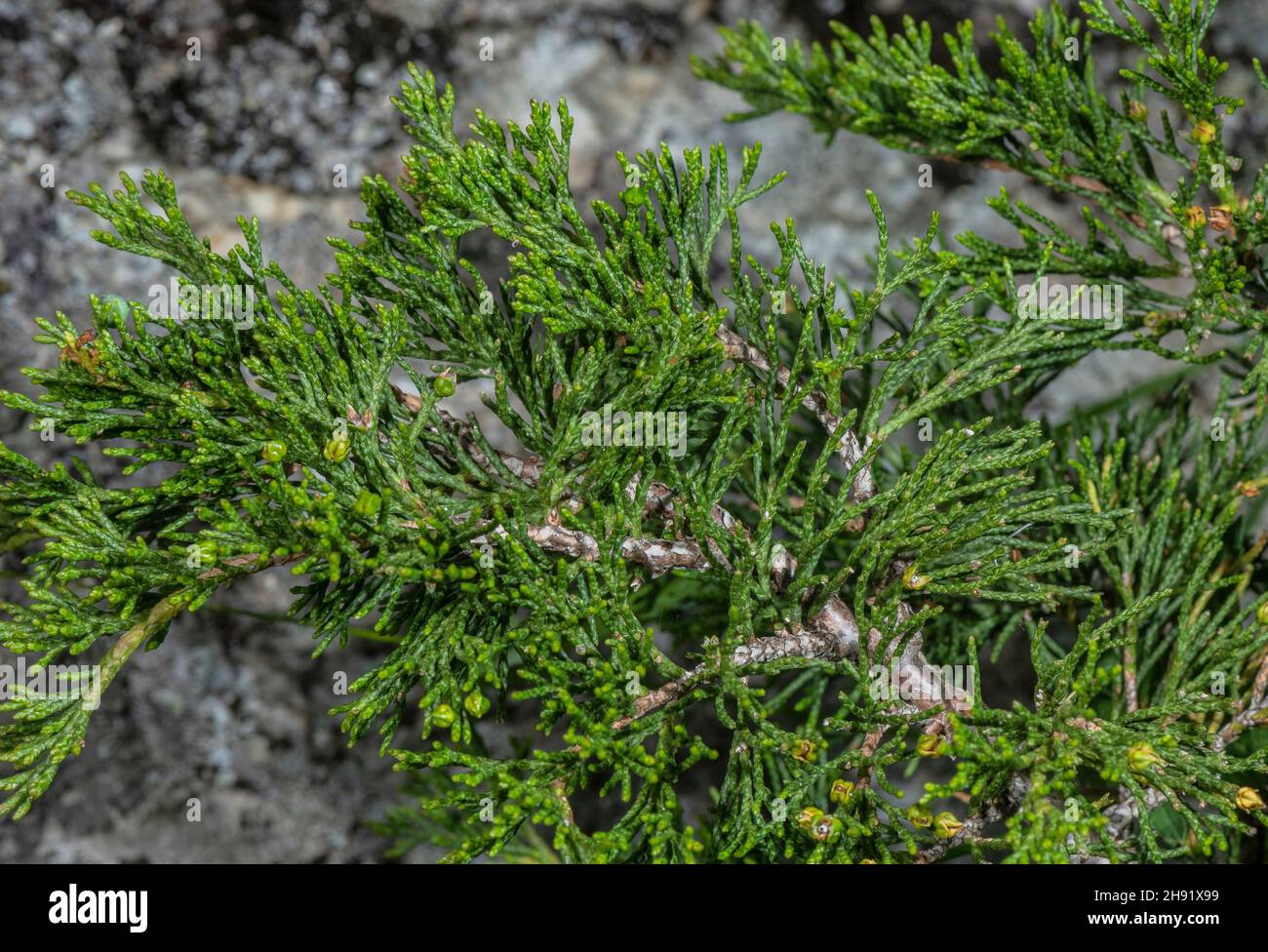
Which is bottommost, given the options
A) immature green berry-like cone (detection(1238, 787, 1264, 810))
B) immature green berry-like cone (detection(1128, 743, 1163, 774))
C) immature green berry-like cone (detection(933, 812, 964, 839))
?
immature green berry-like cone (detection(933, 812, 964, 839))

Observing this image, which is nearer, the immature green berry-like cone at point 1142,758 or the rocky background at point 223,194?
the immature green berry-like cone at point 1142,758

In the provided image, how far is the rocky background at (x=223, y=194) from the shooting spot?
2490 millimetres

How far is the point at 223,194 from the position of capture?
8.54 feet

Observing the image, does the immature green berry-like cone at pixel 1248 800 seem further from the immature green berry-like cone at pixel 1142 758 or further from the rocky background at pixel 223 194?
the rocky background at pixel 223 194

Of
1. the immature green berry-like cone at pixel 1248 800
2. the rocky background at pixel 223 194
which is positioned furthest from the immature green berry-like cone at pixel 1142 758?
the rocky background at pixel 223 194

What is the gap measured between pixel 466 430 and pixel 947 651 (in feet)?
3.08

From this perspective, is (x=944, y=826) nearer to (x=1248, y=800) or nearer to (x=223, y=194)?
(x=1248, y=800)

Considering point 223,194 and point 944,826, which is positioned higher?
point 223,194

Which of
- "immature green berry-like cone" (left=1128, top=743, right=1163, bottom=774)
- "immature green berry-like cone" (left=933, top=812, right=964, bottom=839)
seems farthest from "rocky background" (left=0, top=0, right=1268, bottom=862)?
"immature green berry-like cone" (left=1128, top=743, right=1163, bottom=774)

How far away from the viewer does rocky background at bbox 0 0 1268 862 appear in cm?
249

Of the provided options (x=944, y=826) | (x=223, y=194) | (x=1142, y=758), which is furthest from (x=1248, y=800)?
(x=223, y=194)

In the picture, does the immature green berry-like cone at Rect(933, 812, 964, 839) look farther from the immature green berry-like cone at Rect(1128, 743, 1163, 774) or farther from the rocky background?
the rocky background
